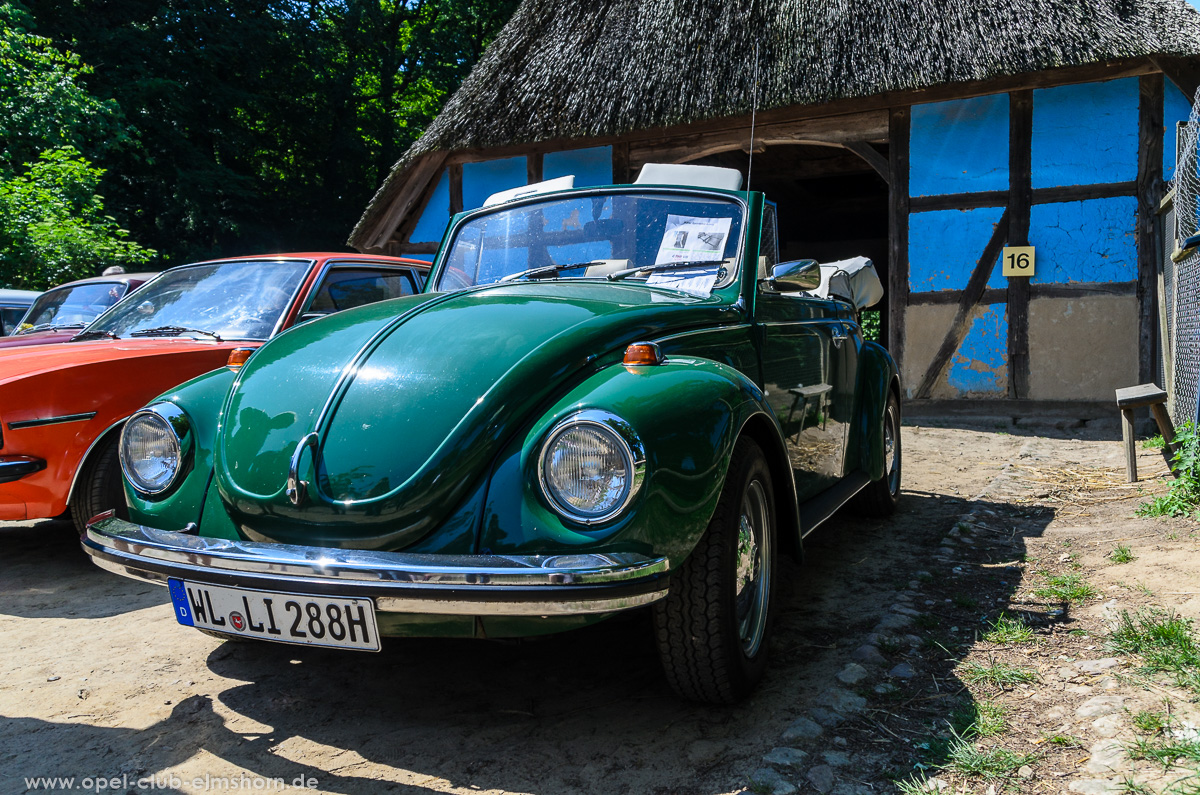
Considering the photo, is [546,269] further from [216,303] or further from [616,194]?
[216,303]

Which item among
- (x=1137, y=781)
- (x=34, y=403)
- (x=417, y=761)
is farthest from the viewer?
(x=34, y=403)

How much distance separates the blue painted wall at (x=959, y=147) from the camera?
9008 mm

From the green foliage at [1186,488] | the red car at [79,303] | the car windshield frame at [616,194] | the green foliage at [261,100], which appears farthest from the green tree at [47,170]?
the green foliage at [1186,488]

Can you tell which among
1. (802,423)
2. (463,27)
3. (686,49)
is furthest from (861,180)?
(463,27)

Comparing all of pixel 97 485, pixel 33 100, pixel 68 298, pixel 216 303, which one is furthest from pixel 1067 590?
pixel 33 100

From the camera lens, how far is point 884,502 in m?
4.95

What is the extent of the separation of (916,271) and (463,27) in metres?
22.3

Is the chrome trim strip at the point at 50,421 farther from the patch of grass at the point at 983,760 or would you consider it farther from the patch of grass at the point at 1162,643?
the patch of grass at the point at 1162,643

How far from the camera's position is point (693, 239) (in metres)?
3.32

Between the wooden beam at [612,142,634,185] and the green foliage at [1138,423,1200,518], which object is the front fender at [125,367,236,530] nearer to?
the green foliage at [1138,423,1200,518]

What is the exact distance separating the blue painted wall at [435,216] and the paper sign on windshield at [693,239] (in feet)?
31.0

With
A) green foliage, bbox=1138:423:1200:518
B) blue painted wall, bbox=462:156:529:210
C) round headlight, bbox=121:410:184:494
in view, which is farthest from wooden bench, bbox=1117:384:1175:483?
blue painted wall, bbox=462:156:529:210

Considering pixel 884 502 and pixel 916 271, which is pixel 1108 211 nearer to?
pixel 916 271

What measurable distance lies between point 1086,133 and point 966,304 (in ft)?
6.67
